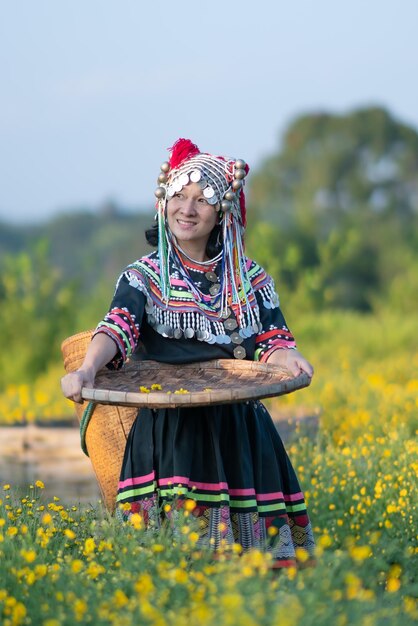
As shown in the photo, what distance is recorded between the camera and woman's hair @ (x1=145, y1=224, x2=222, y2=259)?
420 centimetres

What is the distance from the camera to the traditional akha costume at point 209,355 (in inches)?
151

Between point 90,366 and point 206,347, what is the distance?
55 cm

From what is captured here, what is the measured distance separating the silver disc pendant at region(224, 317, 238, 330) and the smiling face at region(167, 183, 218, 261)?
1.04ft

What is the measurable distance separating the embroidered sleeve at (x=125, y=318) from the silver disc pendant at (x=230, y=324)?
328 millimetres

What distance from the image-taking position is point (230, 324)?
4102 millimetres

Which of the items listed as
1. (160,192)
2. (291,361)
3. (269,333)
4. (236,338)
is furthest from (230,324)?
(160,192)

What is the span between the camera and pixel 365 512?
5.09 meters

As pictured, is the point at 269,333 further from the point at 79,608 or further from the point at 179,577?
the point at 79,608

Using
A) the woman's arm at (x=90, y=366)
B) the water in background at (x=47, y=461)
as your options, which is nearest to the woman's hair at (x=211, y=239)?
the woman's arm at (x=90, y=366)

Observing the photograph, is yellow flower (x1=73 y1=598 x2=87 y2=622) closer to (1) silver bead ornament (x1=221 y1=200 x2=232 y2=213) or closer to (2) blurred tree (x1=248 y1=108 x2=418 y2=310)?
(1) silver bead ornament (x1=221 y1=200 x2=232 y2=213)

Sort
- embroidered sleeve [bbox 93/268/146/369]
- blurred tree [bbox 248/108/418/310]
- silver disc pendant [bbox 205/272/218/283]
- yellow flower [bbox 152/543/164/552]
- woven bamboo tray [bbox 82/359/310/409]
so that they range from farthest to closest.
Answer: blurred tree [bbox 248/108/418/310] < silver disc pendant [bbox 205/272/218/283] < embroidered sleeve [bbox 93/268/146/369] < woven bamboo tray [bbox 82/359/310/409] < yellow flower [bbox 152/543/164/552]

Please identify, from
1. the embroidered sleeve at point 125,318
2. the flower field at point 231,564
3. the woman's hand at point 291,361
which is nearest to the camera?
the flower field at point 231,564

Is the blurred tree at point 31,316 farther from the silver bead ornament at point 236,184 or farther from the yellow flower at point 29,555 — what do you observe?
the yellow flower at point 29,555

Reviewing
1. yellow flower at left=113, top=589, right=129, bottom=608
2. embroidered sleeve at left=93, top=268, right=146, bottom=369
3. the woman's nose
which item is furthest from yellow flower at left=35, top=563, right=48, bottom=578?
the woman's nose
